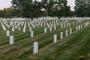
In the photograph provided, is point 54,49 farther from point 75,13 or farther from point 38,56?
point 75,13

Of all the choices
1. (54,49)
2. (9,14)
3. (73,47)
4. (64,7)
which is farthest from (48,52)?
(9,14)

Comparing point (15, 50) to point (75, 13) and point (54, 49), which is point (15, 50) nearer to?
point (54, 49)

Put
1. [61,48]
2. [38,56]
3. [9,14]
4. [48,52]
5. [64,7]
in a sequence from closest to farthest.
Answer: [38,56]
[48,52]
[61,48]
[64,7]
[9,14]

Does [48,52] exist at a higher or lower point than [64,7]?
higher

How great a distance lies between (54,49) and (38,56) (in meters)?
1.78

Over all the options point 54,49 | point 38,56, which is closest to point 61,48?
point 54,49

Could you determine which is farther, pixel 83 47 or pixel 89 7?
pixel 89 7

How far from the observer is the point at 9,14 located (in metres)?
96.4

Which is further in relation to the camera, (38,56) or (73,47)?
(73,47)

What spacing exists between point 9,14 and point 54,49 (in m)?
83.6

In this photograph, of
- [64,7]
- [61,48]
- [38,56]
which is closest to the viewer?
[38,56]

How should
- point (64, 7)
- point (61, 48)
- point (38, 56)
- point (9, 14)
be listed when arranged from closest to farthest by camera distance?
point (38, 56) → point (61, 48) → point (64, 7) → point (9, 14)

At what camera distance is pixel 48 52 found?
1328 centimetres

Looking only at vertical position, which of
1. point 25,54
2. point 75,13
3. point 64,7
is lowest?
point 75,13
